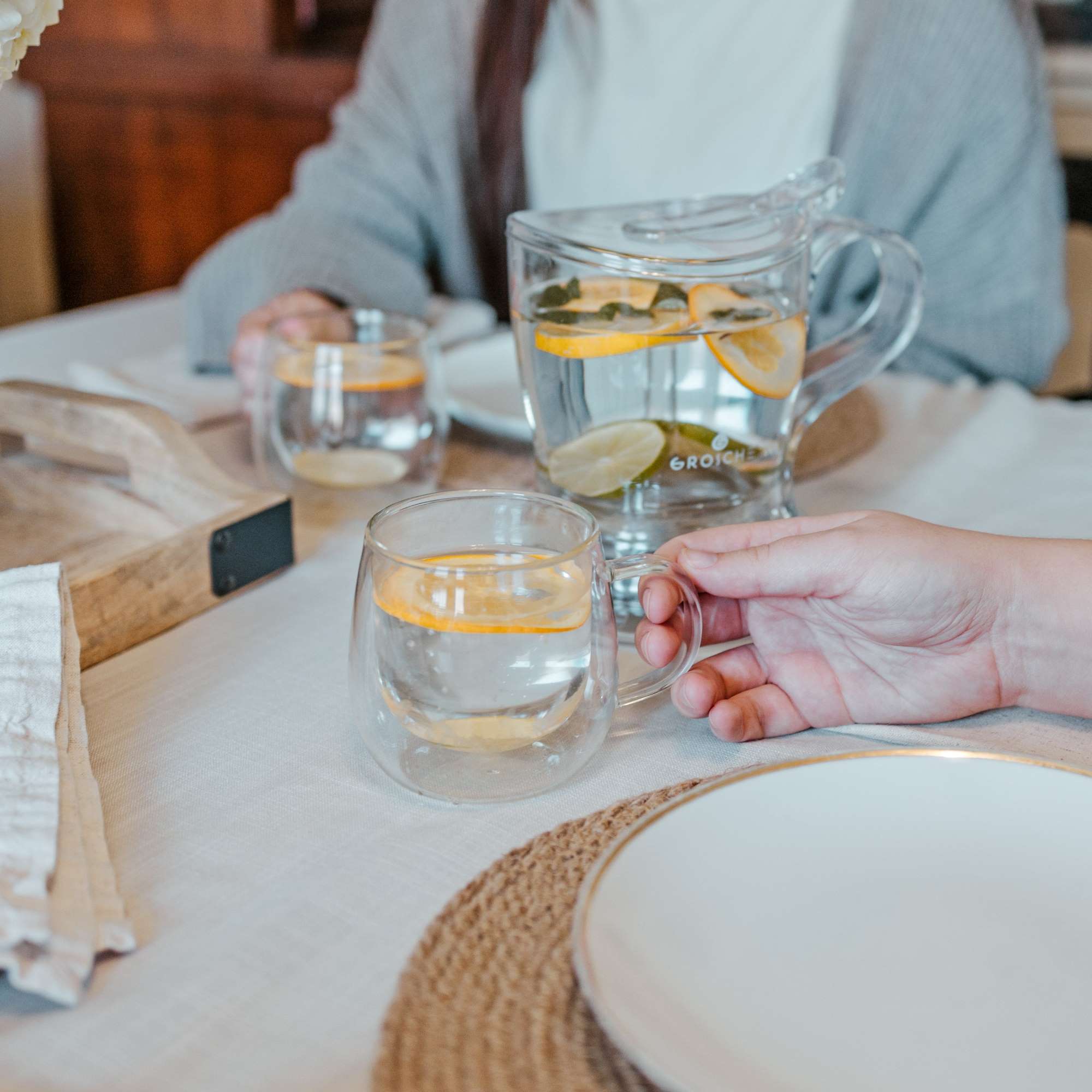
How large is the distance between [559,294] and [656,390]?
62 millimetres

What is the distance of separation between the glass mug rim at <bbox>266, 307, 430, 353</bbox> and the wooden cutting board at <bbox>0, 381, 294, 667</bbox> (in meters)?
0.08

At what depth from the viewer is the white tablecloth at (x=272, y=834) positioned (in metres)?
0.30

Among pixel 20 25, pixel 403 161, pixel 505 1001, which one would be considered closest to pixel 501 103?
pixel 403 161

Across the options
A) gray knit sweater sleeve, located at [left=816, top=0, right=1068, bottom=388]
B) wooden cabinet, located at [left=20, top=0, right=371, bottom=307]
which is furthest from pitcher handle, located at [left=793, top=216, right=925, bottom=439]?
→ wooden cabinet, located at [left=20, top=0, right=371, bottom=307]

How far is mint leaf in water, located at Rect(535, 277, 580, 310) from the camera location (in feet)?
1.70

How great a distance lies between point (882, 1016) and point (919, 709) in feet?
0.58

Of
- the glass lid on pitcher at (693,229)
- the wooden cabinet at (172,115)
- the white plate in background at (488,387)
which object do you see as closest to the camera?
the glass lid on pitcher at (693,229)

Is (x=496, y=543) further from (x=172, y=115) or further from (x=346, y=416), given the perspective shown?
(x=172, y=115)

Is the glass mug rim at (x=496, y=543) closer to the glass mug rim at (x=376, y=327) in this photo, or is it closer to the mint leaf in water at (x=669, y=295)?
the mint leaf in water at (x=669, y=295)

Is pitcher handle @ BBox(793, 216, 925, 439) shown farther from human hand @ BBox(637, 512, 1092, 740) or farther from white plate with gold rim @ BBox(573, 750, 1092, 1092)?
white plate with gold rim @ BBox(573, 750, 1092, 1092)

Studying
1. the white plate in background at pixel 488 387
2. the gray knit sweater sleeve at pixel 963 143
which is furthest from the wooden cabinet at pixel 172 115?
the white plate in background at pixel 488 387

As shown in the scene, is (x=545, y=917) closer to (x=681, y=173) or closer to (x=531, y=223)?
(x=531, y=223)

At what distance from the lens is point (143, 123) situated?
2.28 meters

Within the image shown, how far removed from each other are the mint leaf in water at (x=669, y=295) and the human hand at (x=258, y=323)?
29 centimetres
